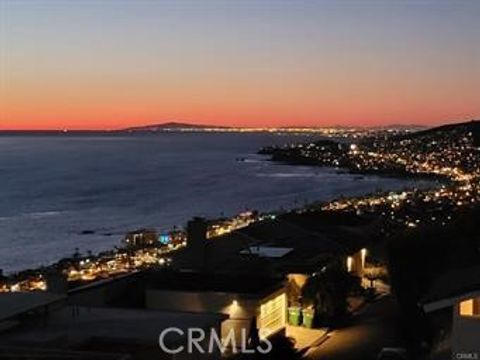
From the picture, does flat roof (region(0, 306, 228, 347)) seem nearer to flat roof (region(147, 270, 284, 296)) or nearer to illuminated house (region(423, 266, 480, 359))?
flat roof (region(147, 270, 284, 296))

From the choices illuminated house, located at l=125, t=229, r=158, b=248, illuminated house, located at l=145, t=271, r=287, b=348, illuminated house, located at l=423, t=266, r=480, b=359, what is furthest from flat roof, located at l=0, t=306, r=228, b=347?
illuminated house, located at l=125, t=229, r=158, b=248

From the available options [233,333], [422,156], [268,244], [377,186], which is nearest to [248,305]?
[233,333]

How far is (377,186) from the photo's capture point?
112750 mm

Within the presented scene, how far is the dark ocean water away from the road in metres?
32.8

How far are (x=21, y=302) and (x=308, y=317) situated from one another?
311 inches

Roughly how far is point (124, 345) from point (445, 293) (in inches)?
184

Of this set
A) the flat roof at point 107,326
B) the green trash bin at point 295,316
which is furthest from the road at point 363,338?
the flat roof at point 107,326

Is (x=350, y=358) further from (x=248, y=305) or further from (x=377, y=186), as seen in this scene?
(x=377, y=186)

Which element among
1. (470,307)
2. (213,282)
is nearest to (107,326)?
(213,282)

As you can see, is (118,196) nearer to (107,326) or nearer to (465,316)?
(107,326)

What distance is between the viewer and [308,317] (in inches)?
675

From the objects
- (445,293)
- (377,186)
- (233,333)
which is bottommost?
(377,186)

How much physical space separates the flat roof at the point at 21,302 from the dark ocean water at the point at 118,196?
36.3 metres

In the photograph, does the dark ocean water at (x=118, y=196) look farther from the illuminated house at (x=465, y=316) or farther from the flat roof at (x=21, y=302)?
the illuminated house at (x=465, y=316)
